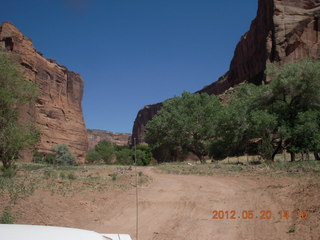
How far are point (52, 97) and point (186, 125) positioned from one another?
2336 inches

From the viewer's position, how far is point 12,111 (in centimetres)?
1595

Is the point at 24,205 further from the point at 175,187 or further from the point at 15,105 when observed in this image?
the point at 15,105

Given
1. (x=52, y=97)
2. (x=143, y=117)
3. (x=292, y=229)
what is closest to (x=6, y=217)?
(x=292, y=229)

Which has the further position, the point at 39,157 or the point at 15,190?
the point at 39,157

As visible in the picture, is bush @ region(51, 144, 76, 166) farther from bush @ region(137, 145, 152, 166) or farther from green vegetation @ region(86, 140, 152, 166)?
bush @ region(137, 145, 152, 166)

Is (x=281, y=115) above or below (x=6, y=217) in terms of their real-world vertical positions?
above

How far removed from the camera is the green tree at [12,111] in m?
14.9

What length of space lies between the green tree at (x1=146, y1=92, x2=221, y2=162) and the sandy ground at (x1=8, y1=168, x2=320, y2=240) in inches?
922

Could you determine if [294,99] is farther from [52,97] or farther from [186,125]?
[52,97]

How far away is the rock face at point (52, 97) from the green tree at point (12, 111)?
49.5 meters

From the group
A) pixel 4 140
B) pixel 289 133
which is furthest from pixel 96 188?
pixel 289 133

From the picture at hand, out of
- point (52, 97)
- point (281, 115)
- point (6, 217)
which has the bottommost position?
point (6, 217)

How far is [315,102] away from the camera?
2177 cm

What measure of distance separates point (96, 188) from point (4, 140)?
6.46m
